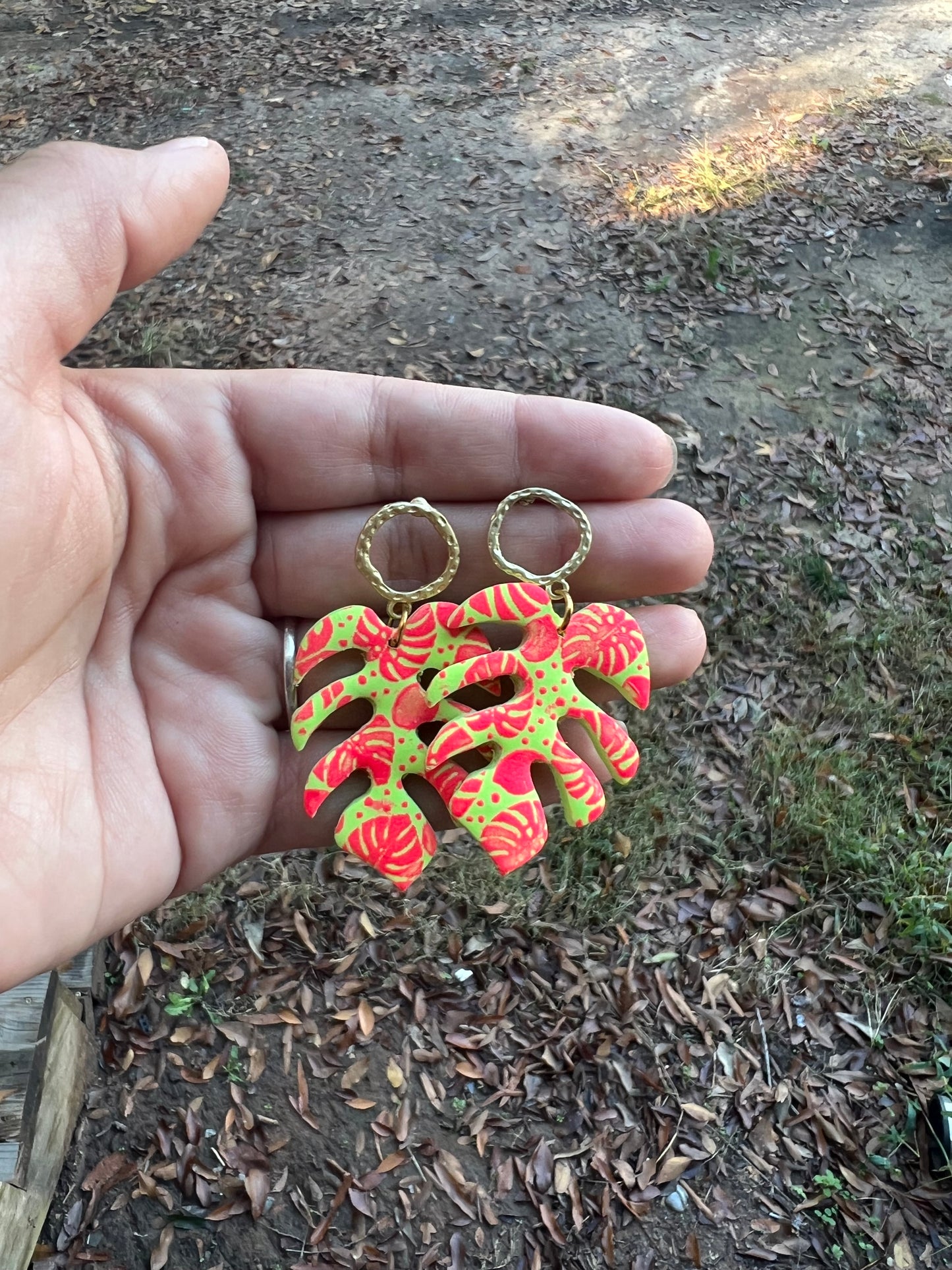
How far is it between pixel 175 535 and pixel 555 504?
87cm

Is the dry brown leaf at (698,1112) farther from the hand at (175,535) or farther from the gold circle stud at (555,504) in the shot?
the gold circle stud at (555,504)

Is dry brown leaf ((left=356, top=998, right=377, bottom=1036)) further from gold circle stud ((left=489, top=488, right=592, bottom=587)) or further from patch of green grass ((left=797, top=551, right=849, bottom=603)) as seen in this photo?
patch of green grass ((left=797, top=551, right=849, bottom=603))

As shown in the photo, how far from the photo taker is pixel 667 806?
10.7 ft

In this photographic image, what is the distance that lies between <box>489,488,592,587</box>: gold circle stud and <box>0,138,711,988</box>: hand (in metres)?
0.08

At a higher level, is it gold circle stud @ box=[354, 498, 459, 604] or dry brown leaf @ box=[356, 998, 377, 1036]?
gold circle stud @ box=[354, 498, 459, 604]

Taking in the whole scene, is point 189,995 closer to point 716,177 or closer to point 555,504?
point 555,504

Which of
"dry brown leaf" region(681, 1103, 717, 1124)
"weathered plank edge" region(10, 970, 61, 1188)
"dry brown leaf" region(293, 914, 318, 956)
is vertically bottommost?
"dry brown leaf" region(681, 1103, 717, 1124)

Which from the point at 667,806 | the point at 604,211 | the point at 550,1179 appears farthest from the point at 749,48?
the point at 550,1179

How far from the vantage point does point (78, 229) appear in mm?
2039

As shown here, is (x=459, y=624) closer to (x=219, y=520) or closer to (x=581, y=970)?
(x=219, y=520)

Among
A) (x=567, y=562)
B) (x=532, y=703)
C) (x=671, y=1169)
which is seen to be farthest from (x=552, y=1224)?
(x=567, y=562)

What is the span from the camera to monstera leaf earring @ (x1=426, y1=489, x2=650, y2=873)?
82.8 inches

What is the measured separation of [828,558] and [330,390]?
2.15 metres

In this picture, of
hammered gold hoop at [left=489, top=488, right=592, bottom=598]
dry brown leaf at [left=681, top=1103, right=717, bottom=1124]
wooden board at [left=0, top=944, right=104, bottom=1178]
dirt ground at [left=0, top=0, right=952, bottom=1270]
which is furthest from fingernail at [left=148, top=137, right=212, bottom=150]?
dry brown leaf at [left=681, top=1103, right=717, bottom=1124]
